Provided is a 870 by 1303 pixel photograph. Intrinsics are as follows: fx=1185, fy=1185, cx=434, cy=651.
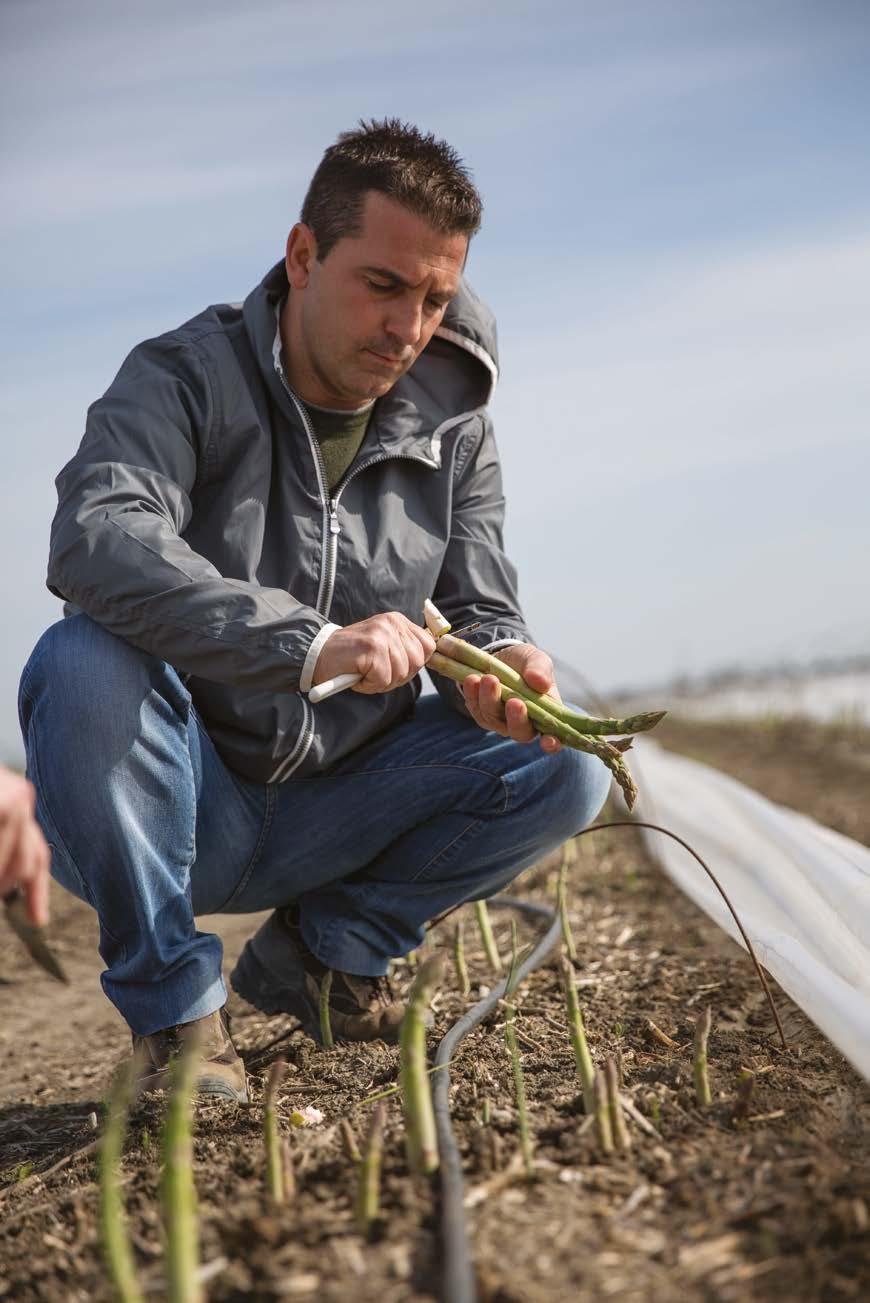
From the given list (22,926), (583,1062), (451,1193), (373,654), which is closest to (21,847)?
(22,926)

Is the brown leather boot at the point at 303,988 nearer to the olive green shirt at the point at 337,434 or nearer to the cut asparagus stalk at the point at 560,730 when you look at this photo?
the cut asparagus stalk at the point at 560,730

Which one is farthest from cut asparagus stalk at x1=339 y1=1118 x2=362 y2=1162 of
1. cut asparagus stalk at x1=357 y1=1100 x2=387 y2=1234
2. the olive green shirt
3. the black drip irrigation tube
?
the olive green shirt

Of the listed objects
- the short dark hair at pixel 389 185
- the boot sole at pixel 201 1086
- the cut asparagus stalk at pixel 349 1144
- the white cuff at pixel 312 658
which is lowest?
the boot sole at pixel 201 1086

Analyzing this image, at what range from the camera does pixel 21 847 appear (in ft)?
4.62

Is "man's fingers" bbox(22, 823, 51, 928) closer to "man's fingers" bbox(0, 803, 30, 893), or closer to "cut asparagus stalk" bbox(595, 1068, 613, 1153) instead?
"man's fingers" bbox(0, 803, 30, 893)

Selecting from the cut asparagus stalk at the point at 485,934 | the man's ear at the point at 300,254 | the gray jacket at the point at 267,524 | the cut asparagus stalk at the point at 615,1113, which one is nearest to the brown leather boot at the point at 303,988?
the cut asparagus stalk at the point at 485,934

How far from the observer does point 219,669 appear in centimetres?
208

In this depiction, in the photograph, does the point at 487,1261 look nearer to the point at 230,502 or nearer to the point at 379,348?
the point at 230,502

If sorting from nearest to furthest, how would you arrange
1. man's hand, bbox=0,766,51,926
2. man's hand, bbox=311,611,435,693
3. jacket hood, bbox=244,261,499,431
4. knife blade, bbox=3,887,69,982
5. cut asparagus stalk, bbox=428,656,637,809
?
man's hand, bbox=0,766,51,926, knife blade, bbox=3,887,69,982, man's hand, bbox=311,611,435,693, cut asparagus stalk, bbox=428,656,637,809, jacket hood, bbox=244,261,499,431

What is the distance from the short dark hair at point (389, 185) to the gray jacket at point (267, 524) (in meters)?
0.21

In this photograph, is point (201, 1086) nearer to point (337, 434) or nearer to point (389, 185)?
point (337, 434)

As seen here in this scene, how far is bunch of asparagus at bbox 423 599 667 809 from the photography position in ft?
7.57

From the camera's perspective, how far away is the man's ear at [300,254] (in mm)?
2479

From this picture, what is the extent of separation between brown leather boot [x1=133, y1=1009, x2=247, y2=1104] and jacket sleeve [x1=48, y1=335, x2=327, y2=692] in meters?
0.62
